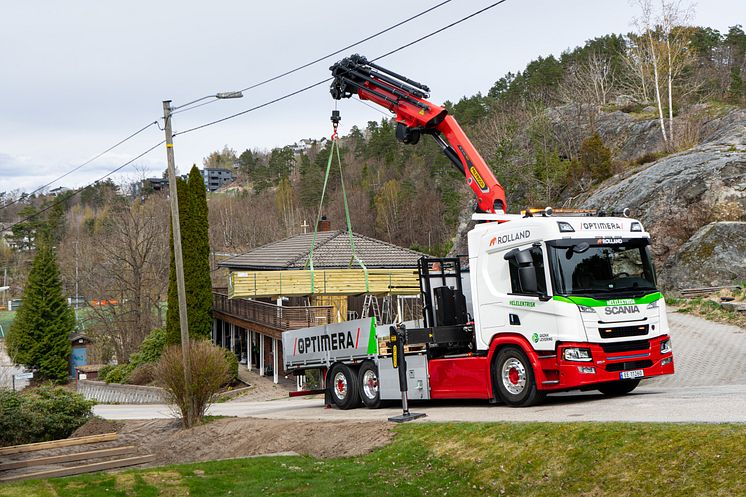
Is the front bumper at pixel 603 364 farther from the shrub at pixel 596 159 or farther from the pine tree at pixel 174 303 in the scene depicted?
the shrub at pixel 596 159

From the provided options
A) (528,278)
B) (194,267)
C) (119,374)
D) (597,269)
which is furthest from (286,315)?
(597,269)

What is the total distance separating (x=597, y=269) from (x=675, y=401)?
2679 millimetres

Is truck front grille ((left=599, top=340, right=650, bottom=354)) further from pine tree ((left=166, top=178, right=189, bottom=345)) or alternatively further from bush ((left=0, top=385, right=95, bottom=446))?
pine tree ((left=166, top=178, right=189, bottom=345))

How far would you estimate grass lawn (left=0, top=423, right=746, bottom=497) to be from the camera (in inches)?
345

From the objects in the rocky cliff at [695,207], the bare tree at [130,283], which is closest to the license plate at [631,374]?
the rocky cliff at [695,207]

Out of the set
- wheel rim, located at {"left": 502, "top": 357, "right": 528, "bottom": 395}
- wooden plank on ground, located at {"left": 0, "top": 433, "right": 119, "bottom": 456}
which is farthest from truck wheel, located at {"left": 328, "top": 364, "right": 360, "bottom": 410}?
wooden plank on ground, located at {"left": 0, "top": 433, "right": 119, "bottom": 456}

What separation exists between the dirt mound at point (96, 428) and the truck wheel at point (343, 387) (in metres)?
7.20

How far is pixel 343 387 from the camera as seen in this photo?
19.1 metres

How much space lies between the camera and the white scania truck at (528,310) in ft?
44.4

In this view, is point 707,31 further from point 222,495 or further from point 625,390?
point 222,495

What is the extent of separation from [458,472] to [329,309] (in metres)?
23.0

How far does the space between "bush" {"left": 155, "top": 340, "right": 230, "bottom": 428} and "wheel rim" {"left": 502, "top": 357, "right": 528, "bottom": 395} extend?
844 cm

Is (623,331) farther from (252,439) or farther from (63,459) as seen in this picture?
(63,459)

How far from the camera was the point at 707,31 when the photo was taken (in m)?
87.4
